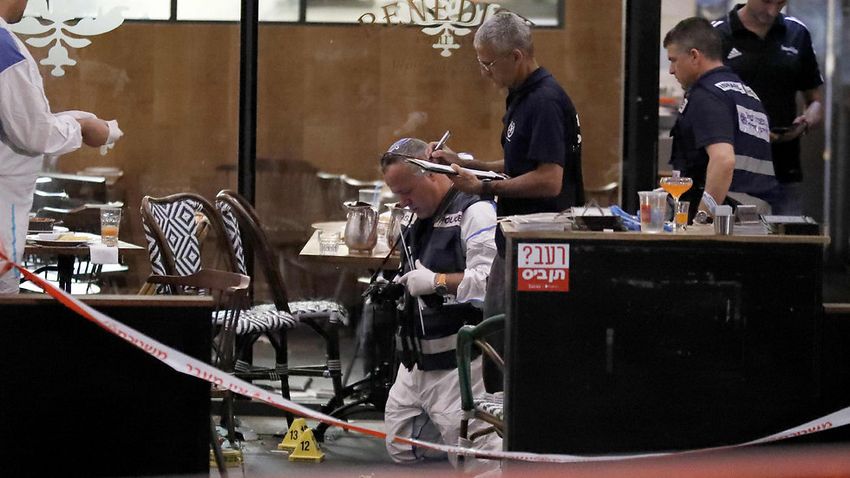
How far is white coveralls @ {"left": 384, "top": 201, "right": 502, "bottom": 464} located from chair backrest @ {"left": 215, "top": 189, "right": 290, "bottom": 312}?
127 cm

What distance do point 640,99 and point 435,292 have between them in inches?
88.9

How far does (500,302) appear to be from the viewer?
516cm

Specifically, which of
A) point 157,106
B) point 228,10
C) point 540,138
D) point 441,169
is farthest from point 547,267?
point 157,106

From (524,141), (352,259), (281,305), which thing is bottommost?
(281,305)

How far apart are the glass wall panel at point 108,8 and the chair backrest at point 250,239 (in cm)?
112

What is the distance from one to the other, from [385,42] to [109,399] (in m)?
3.55

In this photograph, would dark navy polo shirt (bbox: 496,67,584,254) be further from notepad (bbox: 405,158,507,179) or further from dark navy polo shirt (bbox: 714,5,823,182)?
dark navy polo shirt (bbox: 714,5,823,182)

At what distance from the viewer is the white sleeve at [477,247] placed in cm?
545

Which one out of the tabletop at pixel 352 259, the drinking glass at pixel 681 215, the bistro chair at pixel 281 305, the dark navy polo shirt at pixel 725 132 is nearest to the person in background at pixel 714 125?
the dark navy polo shirt at pixel 725 132

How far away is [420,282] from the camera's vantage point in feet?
18.3

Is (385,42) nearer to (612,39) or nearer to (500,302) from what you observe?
(612,39)

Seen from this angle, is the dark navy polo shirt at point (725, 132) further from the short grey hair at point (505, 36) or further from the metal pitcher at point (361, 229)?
the metal pitcher at point (361, 229)

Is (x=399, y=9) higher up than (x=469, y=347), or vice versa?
(x=399, y=9)

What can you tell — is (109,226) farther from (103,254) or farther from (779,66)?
Answer: (779,66)
